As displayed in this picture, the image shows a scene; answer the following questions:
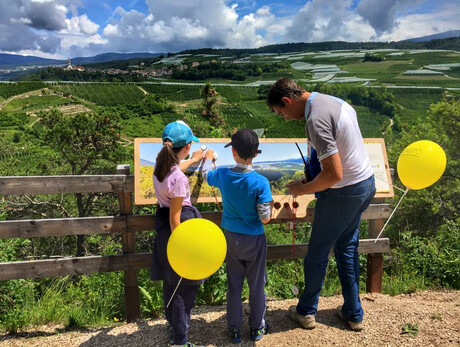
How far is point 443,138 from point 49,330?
1720 cm

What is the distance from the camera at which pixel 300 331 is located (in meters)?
2.78

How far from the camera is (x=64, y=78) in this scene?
8669 centimetres

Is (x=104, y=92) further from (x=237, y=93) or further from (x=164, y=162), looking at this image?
(x=164, y=162)

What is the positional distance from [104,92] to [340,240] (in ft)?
265

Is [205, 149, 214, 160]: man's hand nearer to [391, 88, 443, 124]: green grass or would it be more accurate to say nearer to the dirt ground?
the dirt ground

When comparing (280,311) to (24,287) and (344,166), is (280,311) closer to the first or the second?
(344,166)

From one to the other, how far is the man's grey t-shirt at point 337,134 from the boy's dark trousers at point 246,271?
0.66 metres

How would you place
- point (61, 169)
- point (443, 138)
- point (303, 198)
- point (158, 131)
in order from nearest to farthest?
point (303, 198) < point (443, 138) < point (61, 169) < point (158, 131)

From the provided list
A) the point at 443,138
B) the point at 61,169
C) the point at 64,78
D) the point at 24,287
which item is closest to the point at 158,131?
the point at 64,78

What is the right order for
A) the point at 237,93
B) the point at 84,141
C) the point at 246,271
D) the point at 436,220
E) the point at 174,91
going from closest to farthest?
the point at 246,271
the point at 436,220
the point at 84,141
the point at 174,91
the point at 237,93

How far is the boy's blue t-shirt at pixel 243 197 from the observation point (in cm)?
239

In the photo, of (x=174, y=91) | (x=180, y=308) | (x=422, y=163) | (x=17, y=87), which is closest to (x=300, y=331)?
(x=180, y=308)

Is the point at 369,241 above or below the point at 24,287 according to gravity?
above

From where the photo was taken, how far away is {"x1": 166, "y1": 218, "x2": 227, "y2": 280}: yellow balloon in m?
2.12
